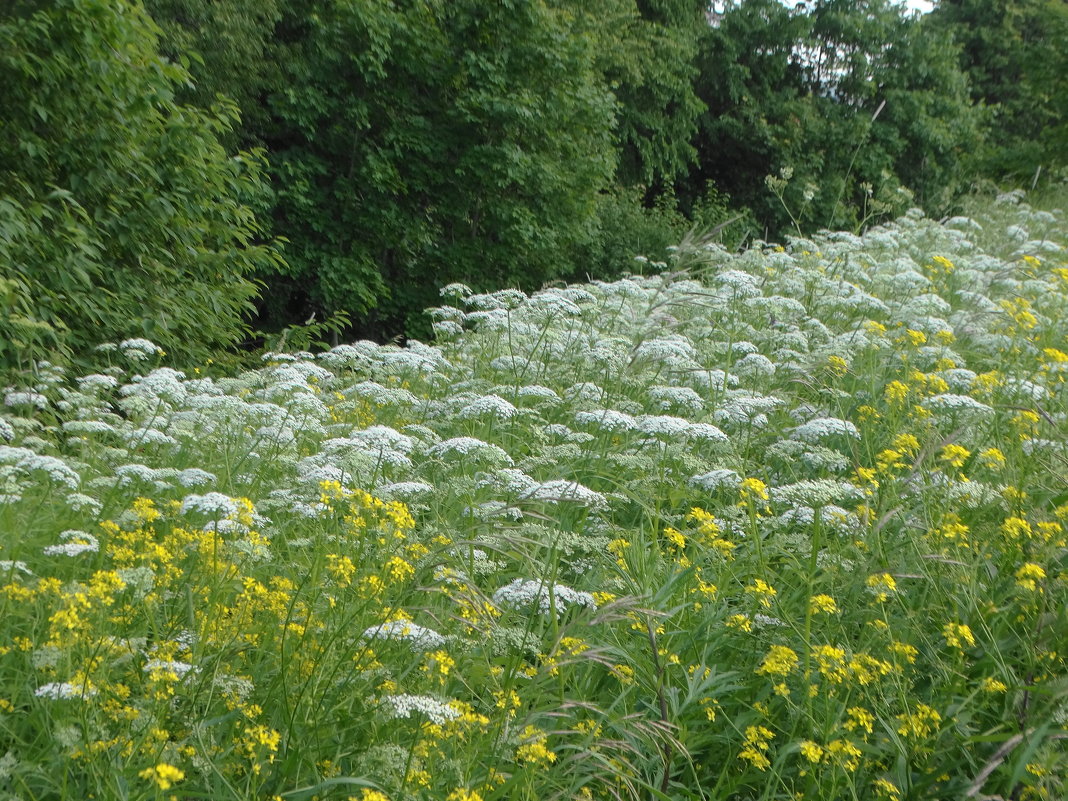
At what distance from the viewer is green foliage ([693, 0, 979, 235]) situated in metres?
20.2

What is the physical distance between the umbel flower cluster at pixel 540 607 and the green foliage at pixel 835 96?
56.9 feet

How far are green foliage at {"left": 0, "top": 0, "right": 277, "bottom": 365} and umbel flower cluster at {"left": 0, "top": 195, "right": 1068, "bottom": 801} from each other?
9.06 ft

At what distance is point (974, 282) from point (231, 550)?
19.7 ft

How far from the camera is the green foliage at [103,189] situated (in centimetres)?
681

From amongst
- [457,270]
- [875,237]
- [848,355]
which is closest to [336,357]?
[848,355]

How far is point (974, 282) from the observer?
22.2 ft

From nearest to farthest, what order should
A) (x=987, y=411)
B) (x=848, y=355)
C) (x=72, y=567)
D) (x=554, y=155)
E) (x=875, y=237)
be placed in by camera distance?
(x=72, y=567) < (x=987, y=411) < (x=848, y=355) < (x=875, y=237) < (x=554, y=155)

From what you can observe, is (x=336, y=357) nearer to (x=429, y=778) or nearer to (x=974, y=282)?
(x=429, y=778)

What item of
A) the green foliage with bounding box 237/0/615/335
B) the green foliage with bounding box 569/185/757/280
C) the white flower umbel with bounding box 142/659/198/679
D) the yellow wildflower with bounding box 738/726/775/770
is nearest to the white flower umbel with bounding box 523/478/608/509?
the yellow wildflower with bounding box 738/726/775/770

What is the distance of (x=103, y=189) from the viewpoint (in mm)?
7602

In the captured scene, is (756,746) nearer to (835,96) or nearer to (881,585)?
(881,585)

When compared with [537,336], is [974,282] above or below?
above

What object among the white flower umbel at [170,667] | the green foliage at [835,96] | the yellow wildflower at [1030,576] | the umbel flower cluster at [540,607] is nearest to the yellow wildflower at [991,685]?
the umbel flower cluster at [540,607]

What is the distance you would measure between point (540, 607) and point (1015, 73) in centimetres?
Result: 2933
